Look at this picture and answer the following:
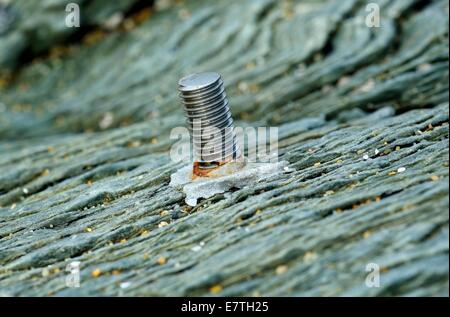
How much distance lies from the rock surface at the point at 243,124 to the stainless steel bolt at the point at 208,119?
60cm

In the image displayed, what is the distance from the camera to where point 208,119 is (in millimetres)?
7629

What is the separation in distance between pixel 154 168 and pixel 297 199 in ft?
8.36

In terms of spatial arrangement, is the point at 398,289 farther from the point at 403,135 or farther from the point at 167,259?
the point at 403,135

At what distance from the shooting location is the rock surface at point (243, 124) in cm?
589

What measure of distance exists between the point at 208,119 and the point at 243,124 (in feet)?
11.4

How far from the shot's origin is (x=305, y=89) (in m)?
11.6

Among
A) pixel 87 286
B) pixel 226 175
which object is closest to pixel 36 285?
pixel 87 286
